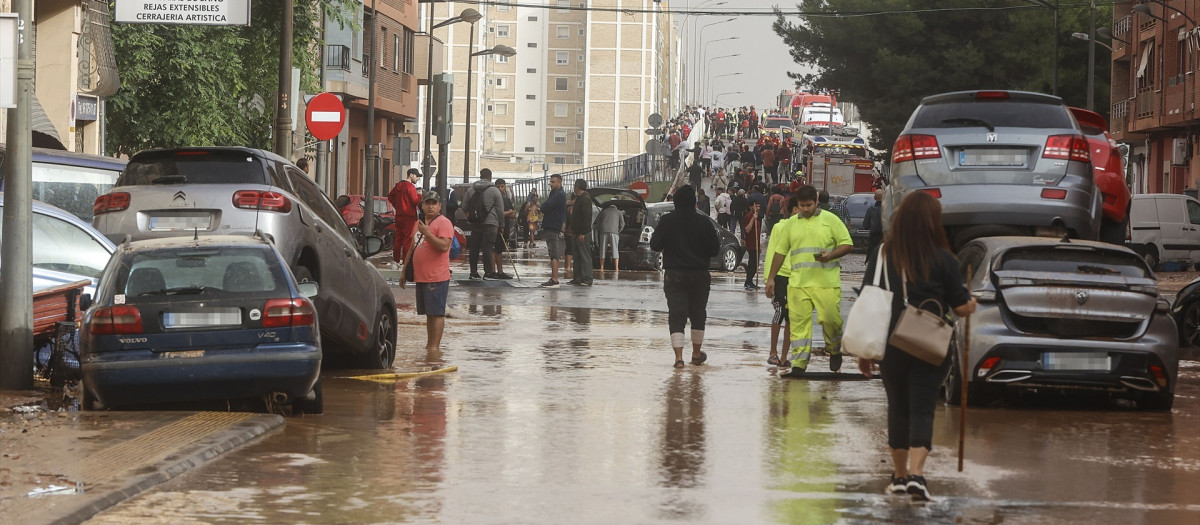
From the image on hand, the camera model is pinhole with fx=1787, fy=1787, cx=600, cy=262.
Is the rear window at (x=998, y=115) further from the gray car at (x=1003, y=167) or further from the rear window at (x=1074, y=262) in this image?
the rear window at (x=1074, y=262)

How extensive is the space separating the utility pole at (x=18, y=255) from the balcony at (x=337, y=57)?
121ft

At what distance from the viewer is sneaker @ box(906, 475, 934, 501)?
863 cm

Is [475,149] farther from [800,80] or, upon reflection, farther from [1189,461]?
[1189,461]

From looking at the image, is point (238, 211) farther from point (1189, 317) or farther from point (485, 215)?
point (485, 215)

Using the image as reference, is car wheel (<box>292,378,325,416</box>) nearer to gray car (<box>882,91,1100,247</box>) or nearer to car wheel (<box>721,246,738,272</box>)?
gray car (<box>882,91,1100,247</box>)

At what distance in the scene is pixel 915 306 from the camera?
29.4 ft

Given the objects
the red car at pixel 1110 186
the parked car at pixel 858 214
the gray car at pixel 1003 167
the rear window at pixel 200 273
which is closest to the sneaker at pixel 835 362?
the gray car at pixel 1003 167

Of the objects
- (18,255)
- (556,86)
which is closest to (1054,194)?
(18,255)

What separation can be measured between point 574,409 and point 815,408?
177cm

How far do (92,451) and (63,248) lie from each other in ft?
16.7

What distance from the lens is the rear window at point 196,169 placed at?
14110mm

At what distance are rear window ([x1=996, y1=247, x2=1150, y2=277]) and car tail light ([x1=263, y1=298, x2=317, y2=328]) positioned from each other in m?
5.07

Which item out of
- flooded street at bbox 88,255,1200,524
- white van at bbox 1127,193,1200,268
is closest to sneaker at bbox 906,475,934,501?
flooded street at bbox 88,255,1200,524

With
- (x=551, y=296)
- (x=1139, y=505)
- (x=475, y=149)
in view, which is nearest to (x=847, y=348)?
(x=1139, y=505)
